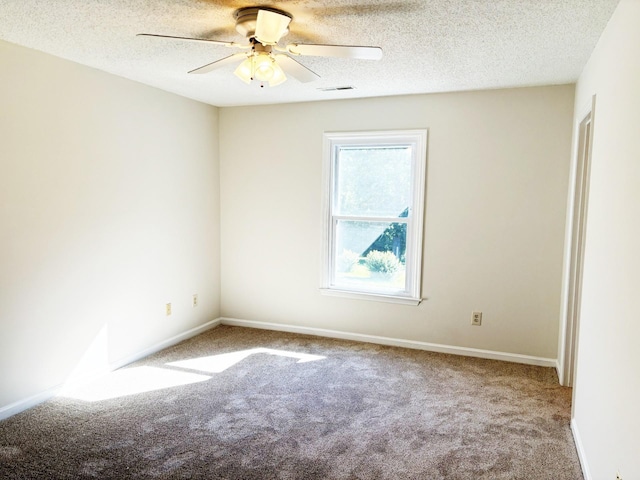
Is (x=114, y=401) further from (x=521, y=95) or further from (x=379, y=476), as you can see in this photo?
(x=521, y=95)

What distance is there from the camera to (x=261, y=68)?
2271mm

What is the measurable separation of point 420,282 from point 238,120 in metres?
2.43

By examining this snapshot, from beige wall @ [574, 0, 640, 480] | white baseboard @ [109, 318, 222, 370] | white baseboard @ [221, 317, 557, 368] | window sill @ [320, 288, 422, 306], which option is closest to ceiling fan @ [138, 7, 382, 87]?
beige wall @ [574, 0, 640, 480]

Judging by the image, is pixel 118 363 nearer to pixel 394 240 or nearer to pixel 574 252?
pixel 394 240

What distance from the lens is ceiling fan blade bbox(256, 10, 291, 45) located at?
1918mm

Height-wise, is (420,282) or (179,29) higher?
(179,29)

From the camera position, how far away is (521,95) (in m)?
3.60

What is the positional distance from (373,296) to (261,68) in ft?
8.28

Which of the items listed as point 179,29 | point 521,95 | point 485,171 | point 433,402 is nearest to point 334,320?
point 433,402

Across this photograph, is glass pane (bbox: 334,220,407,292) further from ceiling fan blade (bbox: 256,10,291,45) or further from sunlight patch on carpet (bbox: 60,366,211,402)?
ceiling fan blade (bbox: 256,10,291,45)

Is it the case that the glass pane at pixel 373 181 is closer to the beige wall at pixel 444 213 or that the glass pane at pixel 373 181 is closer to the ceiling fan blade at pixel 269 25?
the beige wall at pixel 444 213

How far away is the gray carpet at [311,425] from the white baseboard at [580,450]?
0.13 feet

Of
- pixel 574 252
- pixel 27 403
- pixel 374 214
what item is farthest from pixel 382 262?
pixel 27 403

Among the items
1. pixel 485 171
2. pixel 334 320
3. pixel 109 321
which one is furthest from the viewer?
pixel 334 320
